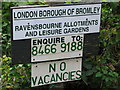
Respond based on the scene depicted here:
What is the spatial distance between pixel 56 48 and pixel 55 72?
0.26 meters

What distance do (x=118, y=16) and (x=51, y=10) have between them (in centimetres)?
105

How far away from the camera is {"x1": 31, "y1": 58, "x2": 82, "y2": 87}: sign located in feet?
9.91

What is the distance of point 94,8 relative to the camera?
3.09 m

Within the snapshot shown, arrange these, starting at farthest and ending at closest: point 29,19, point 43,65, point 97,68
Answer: point 97,68
point 43,65
point 29,19

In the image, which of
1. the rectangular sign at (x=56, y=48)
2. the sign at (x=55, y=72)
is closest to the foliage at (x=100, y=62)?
the sign at (x=55, y=72)

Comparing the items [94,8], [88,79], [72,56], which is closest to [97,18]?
[94,8]

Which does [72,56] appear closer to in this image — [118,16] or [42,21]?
[42,21]

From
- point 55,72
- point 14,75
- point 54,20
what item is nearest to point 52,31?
point 54,20

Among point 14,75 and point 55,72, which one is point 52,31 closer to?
point 55,72

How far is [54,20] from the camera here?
2.91 meters

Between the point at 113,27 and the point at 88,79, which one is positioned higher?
the point at 113,27

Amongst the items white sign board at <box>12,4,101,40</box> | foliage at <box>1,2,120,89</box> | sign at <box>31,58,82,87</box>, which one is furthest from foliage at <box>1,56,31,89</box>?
white sign board at <box>12,4,101,40</box>

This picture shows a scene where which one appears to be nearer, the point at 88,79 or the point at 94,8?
the point at 94,8

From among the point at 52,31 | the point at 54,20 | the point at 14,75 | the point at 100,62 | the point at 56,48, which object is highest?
the point at 54,20
